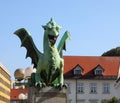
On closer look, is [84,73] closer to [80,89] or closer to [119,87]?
[80,89]

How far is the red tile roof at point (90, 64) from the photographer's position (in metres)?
62.4

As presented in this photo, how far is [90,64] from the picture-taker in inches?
2525

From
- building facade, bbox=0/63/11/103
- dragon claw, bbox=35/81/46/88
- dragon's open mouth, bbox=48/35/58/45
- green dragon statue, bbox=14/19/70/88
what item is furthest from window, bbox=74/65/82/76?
dragon claw, bbox=35/81/46/88

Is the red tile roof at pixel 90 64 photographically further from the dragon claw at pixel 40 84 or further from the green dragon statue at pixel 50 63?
the dragon claw at pixel 40 84

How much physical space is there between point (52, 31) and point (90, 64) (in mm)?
49599

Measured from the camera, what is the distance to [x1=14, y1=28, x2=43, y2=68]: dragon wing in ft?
52.8

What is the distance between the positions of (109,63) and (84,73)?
4408mm

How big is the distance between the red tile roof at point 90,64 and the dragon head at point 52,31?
154 ft

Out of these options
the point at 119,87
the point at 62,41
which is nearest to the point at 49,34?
the point at 62,41

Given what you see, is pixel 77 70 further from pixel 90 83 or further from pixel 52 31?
pixel 52 31

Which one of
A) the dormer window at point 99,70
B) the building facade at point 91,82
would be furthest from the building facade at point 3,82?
the dormer window at point 99,70

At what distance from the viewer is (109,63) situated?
6444 centimetres

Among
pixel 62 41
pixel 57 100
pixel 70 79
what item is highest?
pixel 70 79

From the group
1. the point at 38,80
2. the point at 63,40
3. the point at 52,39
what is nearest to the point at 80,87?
the point at 63,40
